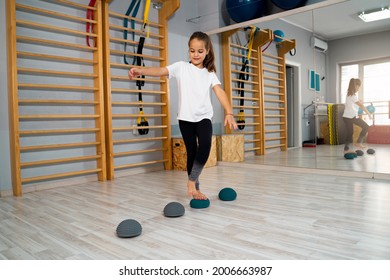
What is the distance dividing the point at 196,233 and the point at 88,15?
2598mm

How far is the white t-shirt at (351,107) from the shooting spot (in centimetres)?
325

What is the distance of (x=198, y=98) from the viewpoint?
2.21 metres

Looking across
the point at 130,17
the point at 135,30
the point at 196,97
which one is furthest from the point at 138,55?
the point at 196,97

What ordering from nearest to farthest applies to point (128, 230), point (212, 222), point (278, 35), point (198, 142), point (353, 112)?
1. point (128, 230)
2. point (212, 222)
3. point (198, 142)
4. point (353, 112)
5. point (278, 35)

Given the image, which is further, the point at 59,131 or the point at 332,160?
the point at 332,160

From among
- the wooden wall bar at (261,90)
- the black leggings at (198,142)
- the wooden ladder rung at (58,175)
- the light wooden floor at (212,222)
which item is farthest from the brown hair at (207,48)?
the wooden wall bar at (261,90)

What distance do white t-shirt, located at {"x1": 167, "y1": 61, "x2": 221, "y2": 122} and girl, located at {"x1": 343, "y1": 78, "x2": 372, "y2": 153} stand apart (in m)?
1.80

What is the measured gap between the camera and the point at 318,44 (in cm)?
354

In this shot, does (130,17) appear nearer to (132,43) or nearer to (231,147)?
(132,43)

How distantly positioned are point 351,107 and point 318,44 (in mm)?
796

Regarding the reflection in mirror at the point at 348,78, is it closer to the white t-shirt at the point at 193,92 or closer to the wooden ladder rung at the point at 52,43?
the white t-shirt at the point at 193,92
